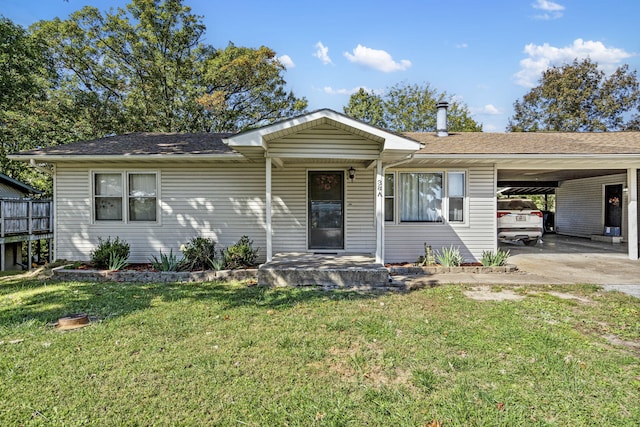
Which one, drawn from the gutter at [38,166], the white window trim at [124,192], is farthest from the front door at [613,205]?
the gutter at [38,166]

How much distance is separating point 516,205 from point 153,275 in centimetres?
1251

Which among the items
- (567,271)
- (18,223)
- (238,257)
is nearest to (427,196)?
(567,271)

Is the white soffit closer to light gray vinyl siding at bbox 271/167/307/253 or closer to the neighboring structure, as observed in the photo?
light gray vinyl siding at bbox 271/167/307/253

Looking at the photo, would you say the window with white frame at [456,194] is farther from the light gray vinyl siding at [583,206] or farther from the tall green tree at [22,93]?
the tall green tree at [22,93]

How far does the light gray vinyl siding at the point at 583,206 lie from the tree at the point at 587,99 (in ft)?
45.6

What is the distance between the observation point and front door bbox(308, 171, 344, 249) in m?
8.59

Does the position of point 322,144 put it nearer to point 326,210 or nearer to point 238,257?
point 326,210

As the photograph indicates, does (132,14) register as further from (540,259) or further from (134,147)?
(540,259)

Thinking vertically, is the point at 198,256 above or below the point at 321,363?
above

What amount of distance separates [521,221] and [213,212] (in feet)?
34.5

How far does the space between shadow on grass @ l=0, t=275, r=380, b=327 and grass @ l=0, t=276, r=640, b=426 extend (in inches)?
2.3

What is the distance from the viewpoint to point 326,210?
8625mm

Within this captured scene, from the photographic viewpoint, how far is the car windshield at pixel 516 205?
12578 millimetres

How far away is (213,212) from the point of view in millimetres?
8484
